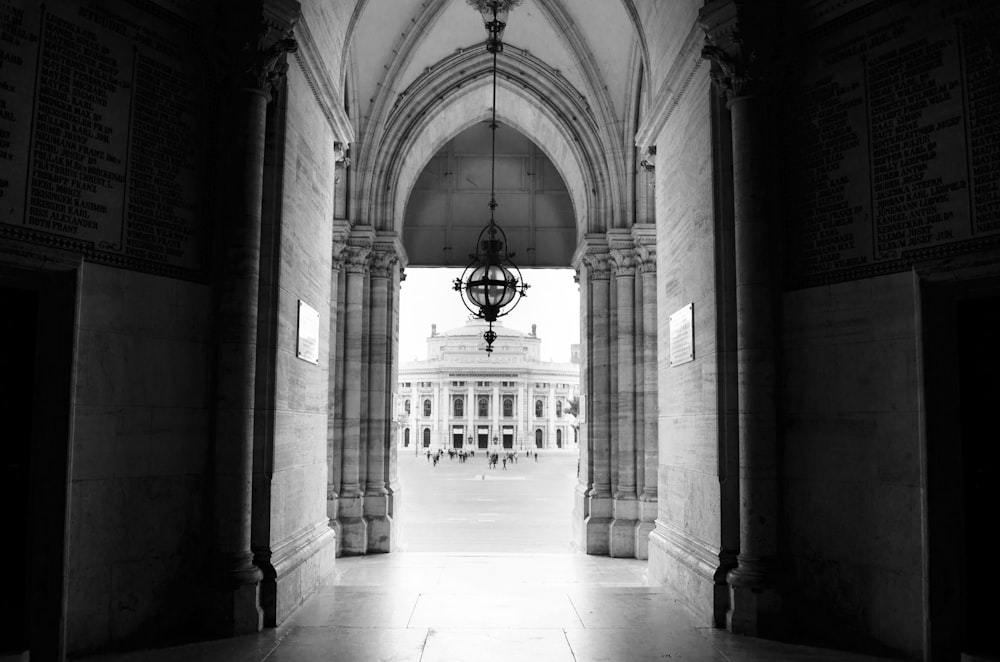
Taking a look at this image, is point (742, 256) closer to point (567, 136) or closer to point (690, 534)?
point (690, 534)

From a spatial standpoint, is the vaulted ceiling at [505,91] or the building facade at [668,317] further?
the vaulted ceiling at [505,91]

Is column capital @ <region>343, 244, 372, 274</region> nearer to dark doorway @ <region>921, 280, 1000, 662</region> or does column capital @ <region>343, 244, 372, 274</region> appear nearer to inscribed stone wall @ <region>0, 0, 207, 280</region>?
inscribed stone wall @ <region>0, 0, 207, 280</region>

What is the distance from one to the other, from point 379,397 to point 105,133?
29.9 feet

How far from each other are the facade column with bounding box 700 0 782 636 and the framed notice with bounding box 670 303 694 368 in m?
0.89

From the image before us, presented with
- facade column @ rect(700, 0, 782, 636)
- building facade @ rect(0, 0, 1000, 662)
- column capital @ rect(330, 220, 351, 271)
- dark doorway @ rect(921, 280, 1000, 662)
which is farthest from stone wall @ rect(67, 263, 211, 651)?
column capital @ rect(330, 220, 351, 271)

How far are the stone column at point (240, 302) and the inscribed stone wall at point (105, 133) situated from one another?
0.29m

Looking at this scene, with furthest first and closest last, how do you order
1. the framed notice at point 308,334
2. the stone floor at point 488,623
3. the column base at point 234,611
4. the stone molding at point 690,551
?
the framed notice at point 308,334, the stone molding at point 690,551, the column base at point 234,611, the stone floor at point 488,623

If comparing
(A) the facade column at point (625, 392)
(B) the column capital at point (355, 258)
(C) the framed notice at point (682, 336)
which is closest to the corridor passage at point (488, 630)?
(C) the framed notice at point (682, 336)

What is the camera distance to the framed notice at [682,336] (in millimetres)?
7730

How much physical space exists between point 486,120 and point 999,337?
1328 centimetres

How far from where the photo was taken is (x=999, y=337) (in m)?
5.77

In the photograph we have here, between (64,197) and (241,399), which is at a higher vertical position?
(64,197)

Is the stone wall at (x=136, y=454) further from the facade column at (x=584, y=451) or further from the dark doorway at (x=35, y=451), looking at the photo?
the facade column at (x=584, y=451)

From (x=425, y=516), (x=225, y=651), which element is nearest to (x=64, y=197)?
(x=225, y=651)
